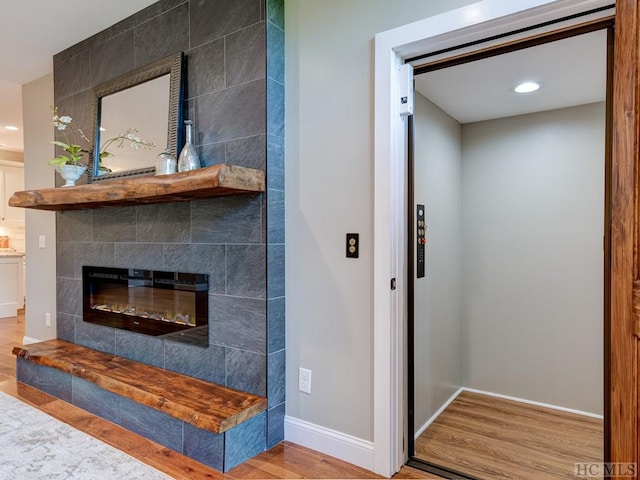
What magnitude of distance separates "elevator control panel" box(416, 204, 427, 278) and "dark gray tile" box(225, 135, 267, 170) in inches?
41.7

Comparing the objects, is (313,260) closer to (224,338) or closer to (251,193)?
(251,193)

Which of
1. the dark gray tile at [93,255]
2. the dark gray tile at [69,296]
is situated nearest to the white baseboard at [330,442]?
the dark gray tile at [93,255]

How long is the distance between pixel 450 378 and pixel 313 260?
167 cm

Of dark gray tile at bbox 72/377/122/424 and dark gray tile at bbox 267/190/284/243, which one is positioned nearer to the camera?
dark gray tile at bbox 267/190/284/243

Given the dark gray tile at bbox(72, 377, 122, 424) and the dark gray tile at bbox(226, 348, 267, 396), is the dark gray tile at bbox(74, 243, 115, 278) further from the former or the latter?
the dark gray tile at bbox(226, 348, 267, 396)

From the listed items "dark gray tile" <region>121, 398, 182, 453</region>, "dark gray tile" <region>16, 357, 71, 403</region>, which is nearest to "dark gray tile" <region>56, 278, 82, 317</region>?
"dark gray tile" <region>16, 357, 71, 403</region>

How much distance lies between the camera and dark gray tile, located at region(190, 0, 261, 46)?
2.26 metres

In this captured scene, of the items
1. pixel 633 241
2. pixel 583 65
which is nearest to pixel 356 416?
pixel 633 241

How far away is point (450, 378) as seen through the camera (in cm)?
314

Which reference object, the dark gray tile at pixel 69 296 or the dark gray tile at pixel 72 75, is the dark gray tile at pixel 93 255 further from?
the dark gray tile at pixel 72 75

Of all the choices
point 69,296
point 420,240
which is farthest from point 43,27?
point 420,240

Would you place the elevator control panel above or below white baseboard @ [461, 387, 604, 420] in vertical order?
above

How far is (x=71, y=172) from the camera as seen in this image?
2.95 m

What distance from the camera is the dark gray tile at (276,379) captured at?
86.7 inches
